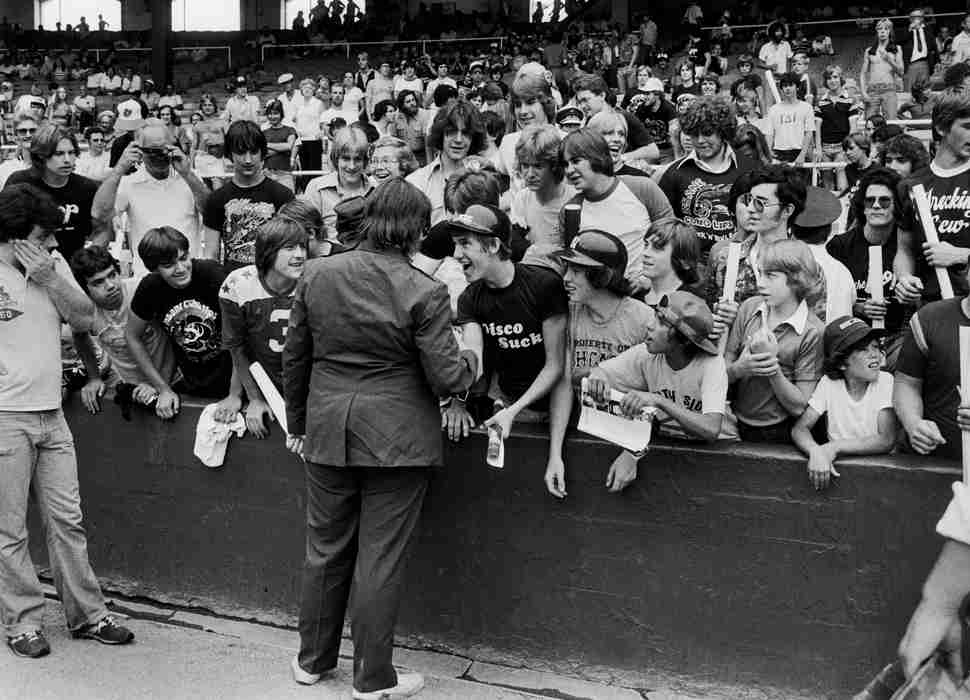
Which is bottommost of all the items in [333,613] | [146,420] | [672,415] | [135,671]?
[135,671]

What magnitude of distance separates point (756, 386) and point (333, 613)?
6.34 ft

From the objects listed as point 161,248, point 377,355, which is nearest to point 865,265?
point 377,355

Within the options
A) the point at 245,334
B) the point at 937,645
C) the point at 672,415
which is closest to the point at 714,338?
the point at 672,415

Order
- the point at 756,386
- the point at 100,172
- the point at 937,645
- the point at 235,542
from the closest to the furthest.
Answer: the point at 937,645 → the point at 756,386 → the point at 235,542 → the point at 100,172

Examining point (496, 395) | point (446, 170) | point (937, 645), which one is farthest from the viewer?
point (446, 170)

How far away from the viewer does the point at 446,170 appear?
266 inches

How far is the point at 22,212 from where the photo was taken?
498 centimetres

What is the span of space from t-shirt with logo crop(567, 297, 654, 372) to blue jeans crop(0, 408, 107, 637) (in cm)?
231

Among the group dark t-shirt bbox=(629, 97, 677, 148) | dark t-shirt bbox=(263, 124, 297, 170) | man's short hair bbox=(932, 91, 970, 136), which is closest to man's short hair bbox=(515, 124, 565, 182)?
man's short hair bbox=(932, 91, 970, 136)

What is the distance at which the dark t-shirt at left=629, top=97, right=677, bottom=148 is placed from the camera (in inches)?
420

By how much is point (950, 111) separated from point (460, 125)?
2652 mm

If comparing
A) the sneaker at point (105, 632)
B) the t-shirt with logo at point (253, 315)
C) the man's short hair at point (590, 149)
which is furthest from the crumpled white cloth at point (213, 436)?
the man's short hair at point (590, 149)

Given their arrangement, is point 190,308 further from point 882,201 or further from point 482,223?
point 882,201

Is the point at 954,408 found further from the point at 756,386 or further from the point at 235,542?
the point at 235,542
